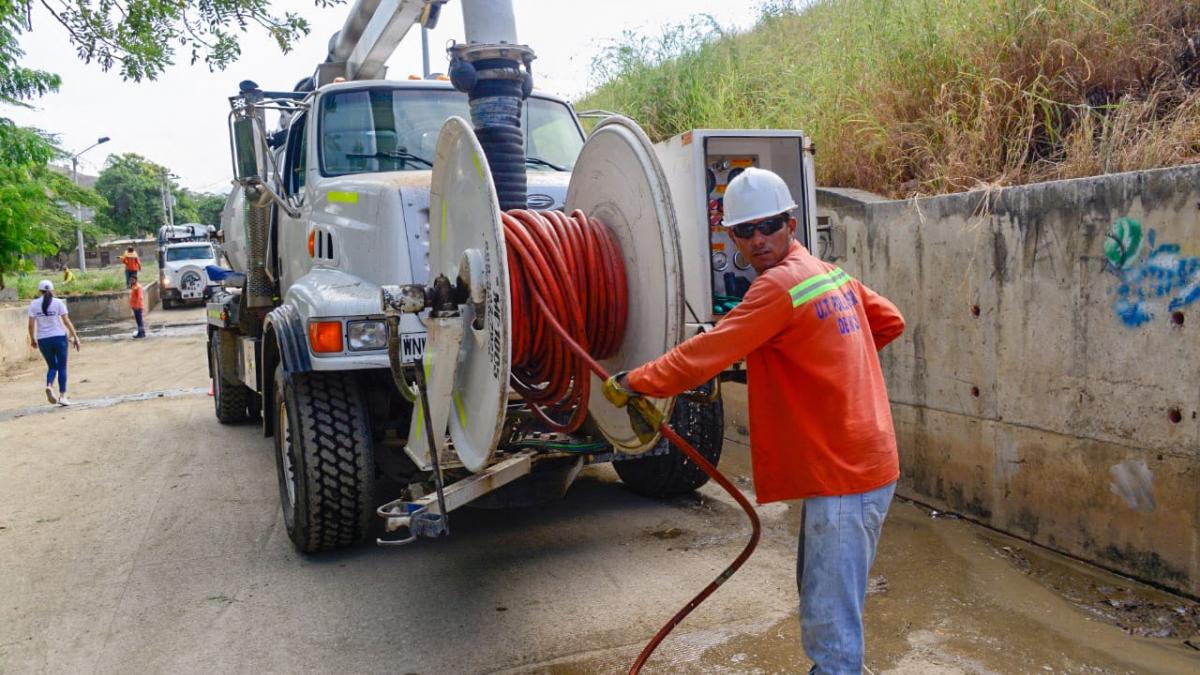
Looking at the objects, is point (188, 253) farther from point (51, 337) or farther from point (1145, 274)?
point (1145, 274)

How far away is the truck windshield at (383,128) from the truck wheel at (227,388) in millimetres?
3837

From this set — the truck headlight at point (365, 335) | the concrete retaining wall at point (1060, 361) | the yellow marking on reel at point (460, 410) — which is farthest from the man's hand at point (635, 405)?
the concrete retaining wall at point (1060, 361)

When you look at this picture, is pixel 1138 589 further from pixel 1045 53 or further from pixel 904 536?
pixel 1045 53

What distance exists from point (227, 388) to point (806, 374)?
739cm

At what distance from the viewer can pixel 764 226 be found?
2.72 meters

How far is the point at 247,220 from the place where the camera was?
21.2 ft

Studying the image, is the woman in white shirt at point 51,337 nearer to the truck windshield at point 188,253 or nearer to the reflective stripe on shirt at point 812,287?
the reflective stripe on shirt at point 812,287

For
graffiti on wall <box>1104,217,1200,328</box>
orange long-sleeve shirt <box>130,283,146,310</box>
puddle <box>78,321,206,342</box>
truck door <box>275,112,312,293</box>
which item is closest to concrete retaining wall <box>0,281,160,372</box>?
puddle <box>78,321,206,342</box>

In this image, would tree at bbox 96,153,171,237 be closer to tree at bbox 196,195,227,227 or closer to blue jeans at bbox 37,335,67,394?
tree at bbox 196,195,227,227

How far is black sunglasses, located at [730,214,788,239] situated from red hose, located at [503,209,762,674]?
2.20 ft

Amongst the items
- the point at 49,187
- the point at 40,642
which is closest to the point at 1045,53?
the point at 40,642

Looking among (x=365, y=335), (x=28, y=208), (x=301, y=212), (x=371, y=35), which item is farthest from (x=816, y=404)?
(x=28, y=208)

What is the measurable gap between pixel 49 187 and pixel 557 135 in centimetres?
1709

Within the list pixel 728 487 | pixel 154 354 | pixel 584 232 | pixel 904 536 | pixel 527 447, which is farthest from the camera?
pixel 154 354
